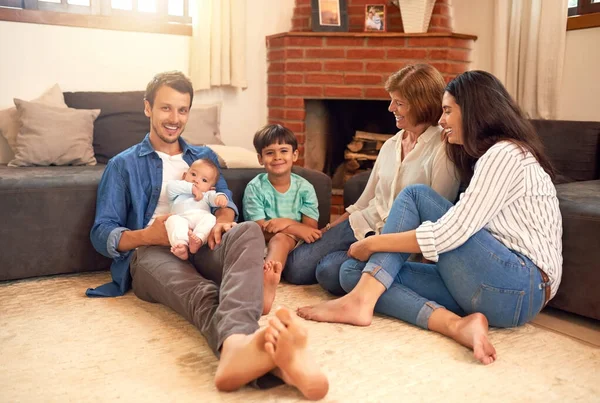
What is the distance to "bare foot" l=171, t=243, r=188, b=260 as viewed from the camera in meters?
2.12

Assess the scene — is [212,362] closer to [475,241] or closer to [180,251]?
[180,251]

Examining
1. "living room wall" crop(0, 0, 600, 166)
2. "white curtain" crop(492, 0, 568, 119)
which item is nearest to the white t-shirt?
"living room wall" crop(0, 0, 600, 166)

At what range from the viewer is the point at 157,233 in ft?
7.21

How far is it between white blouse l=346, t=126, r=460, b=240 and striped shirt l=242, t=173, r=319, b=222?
21 cm

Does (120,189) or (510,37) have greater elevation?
(510,37)

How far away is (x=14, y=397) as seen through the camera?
5.16ft

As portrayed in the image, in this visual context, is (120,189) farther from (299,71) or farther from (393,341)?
(299,71)

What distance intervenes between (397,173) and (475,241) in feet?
1.71

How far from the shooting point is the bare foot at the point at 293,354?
1474 millimetres

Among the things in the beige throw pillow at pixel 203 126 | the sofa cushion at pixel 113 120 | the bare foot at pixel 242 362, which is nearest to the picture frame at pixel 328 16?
the beige throw pillow at pixel 203 126

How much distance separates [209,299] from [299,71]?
2383 mm

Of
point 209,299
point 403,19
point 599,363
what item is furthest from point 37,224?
point 403,19

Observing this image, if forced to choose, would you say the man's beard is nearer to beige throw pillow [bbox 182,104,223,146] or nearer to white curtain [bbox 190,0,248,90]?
beige throw pillow [bbox 182,104,223,146]

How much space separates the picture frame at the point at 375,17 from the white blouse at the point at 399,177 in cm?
172
